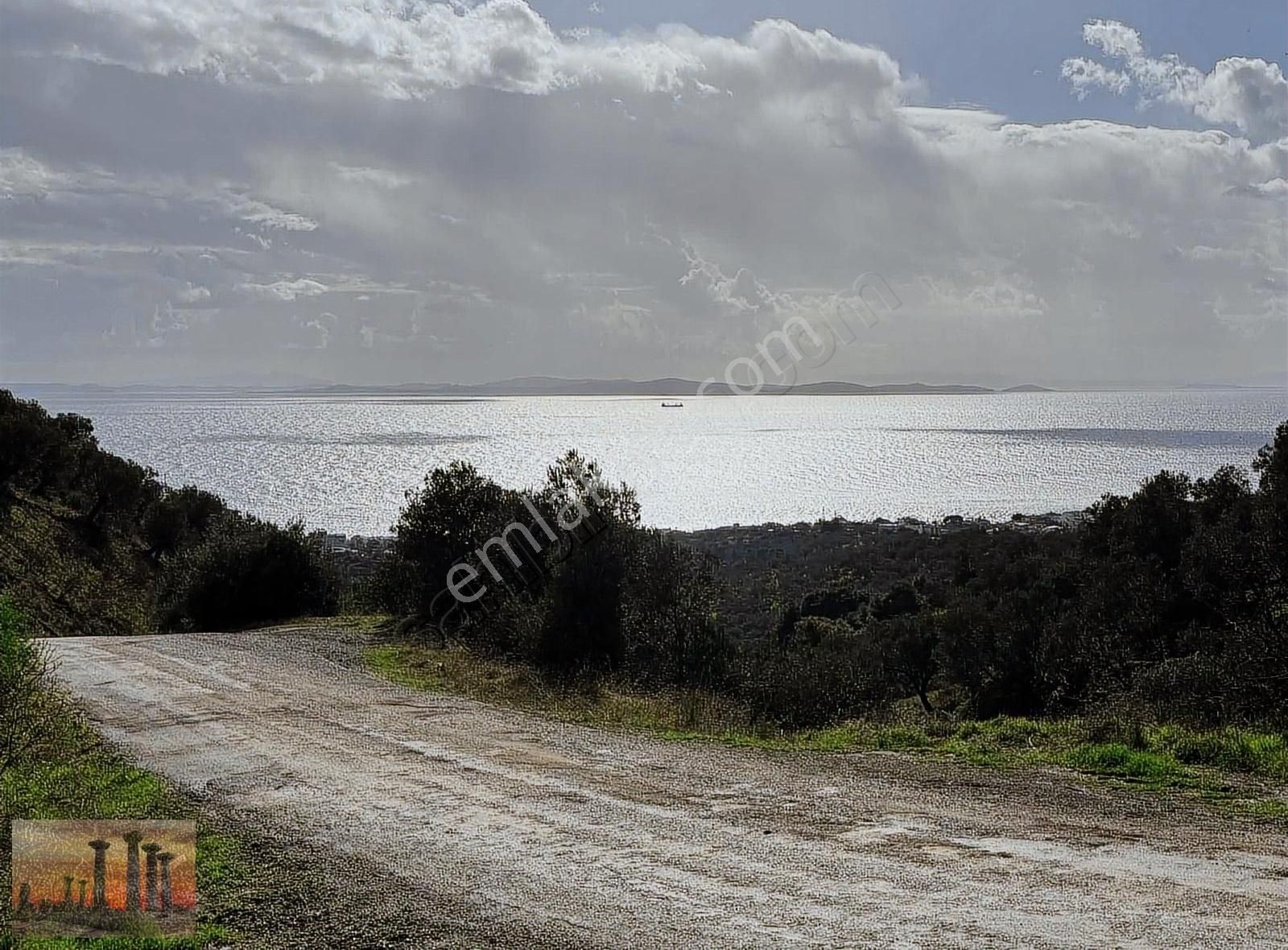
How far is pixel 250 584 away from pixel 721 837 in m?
22.4

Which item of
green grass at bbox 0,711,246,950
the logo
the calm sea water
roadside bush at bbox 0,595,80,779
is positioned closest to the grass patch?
green grass at bbox 0,711,246,950

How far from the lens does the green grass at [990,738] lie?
9102 millimetres

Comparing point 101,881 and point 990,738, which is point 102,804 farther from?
point 990,738

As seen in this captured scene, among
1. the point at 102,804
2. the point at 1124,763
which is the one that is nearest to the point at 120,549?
the point at 102,804

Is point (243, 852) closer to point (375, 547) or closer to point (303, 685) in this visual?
point (303, 685)

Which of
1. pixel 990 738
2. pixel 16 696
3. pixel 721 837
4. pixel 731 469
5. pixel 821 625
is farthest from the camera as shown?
pixel 731 469

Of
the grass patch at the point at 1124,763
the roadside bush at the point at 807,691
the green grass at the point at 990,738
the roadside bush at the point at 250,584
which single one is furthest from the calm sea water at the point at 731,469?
the grass patch at the point at 1124,763

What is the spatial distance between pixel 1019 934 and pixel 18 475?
5025 centimetres

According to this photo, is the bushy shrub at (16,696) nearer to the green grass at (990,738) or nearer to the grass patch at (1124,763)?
the green grass at (990,738)

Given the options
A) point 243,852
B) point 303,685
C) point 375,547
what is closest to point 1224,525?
point 303,685

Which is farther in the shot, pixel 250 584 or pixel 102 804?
pixel 250 584

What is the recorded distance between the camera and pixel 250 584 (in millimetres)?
27703

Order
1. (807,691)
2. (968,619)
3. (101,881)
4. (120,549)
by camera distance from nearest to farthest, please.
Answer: (101,881) < (807,691) < (968,619) < (120,549)

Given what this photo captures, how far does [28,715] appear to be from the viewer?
34.9 ft
